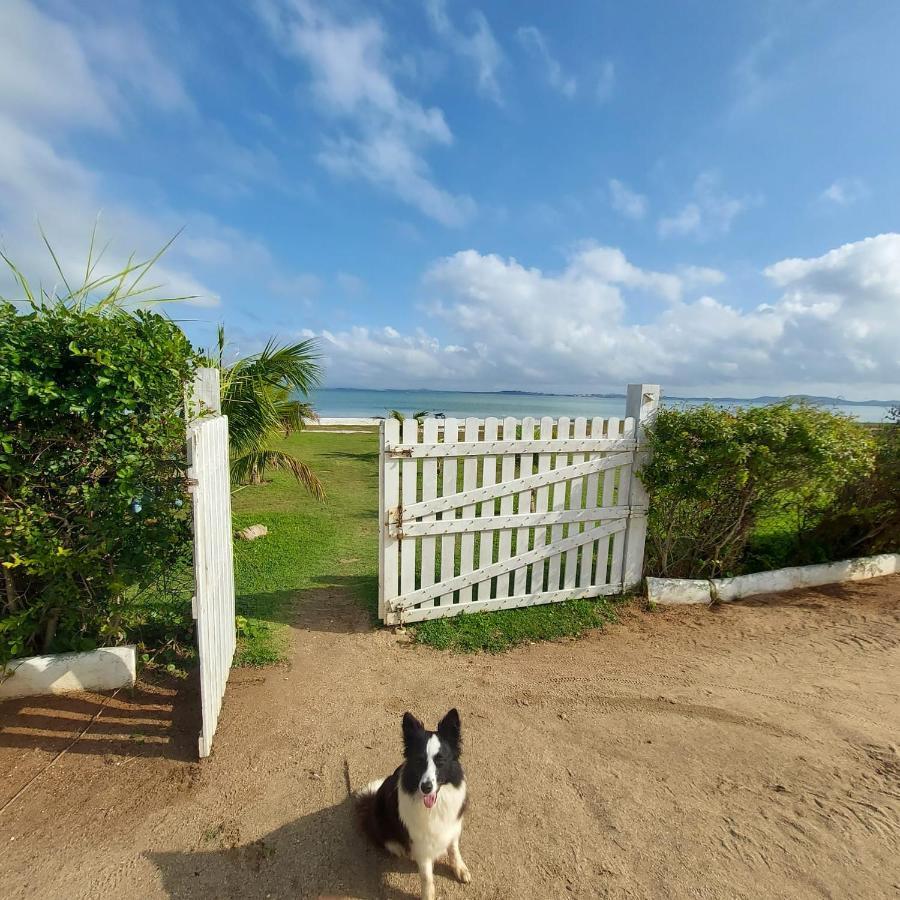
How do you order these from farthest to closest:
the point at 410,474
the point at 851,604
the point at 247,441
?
the point at 247,441 < the point at 851,604 < the point at 410,474

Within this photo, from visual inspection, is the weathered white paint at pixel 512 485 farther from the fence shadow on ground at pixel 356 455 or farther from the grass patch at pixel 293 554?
the fence shadow on ground at pixel 356 455

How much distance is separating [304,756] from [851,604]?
582cm

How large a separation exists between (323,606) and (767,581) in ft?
16.6

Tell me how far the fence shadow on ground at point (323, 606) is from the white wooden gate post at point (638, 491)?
9.43ft

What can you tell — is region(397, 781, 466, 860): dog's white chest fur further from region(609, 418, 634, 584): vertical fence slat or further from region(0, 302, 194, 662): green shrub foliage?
region(609, 418, 634, 584): vertical fence slat

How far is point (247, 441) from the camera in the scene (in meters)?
6.23

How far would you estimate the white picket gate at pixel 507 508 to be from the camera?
14.3 feet

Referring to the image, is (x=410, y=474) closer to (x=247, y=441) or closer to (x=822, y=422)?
(x=247, y=441)

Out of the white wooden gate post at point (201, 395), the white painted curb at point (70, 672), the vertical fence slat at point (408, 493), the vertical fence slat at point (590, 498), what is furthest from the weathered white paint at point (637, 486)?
the white painted curb at point (70, 672)

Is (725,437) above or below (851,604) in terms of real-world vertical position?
above

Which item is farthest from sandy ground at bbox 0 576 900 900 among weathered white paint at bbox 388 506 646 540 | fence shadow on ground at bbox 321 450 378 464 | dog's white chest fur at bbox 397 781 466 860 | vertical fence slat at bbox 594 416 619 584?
fence shadow on ground at bbox 321 450 378 464

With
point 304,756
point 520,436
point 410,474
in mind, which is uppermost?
point 520,436

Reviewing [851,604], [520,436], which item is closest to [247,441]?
[520,436]

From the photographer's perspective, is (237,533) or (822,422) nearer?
(822,422)
